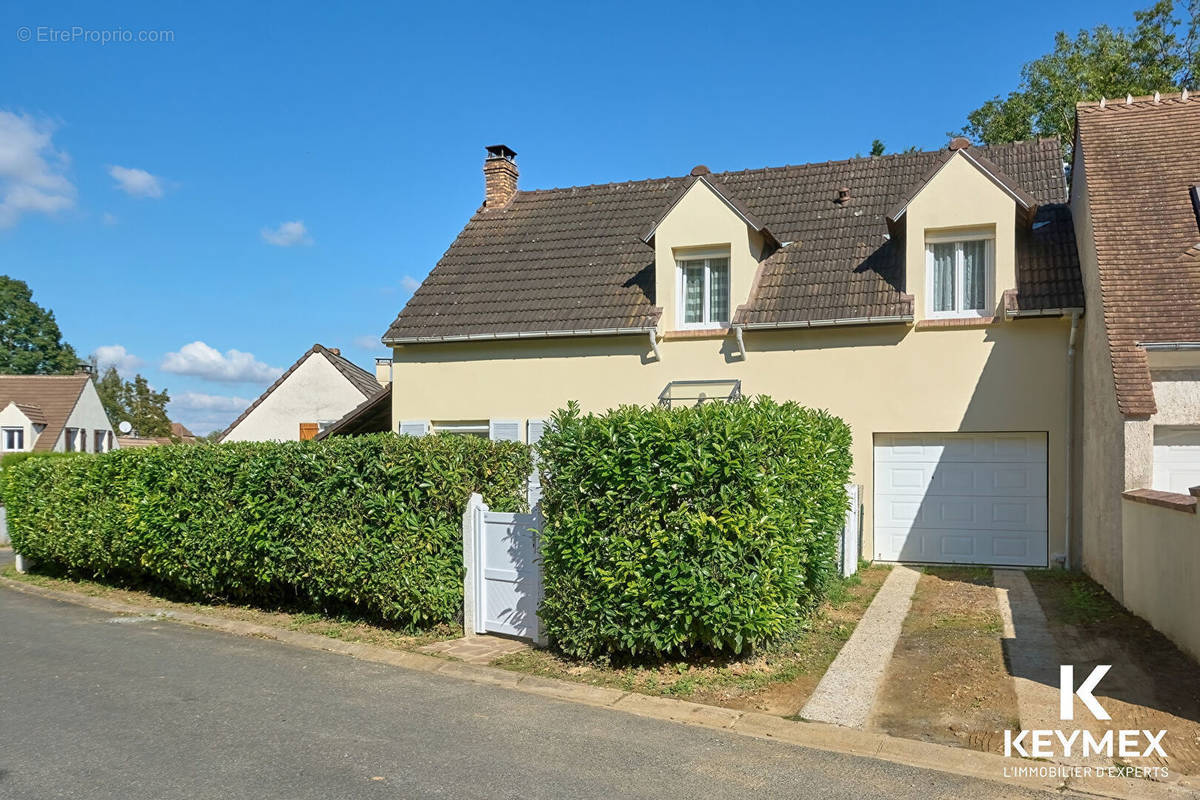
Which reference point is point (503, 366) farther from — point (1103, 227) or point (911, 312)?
point (1103, 227)

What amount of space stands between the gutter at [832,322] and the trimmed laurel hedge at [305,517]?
21.6 feet

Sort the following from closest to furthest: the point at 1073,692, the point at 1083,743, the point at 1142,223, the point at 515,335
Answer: the point at 1083,743, the point at 1073,692, the point at 1142,223, the point at 515,335

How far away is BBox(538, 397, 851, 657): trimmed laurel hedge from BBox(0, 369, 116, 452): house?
45829 millimetres

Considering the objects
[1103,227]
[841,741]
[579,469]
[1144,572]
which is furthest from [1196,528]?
[1103,227]

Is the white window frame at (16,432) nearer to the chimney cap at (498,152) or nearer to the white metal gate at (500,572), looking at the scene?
the chimney cap at (498,152)

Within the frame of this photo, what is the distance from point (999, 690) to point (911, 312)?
845cm

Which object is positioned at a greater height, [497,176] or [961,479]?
[497,176]

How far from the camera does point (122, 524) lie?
1390 cm

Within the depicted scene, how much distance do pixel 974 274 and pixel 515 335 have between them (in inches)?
308

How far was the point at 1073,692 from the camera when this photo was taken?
7.21 metres

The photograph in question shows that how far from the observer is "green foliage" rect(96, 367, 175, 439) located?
6894 centimetres

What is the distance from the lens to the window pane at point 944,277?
49.3 ft

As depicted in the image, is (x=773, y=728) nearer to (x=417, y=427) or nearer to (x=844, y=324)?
(x=844, y=324)

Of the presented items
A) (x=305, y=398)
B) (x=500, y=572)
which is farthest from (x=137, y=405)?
(x=500, y=572)
